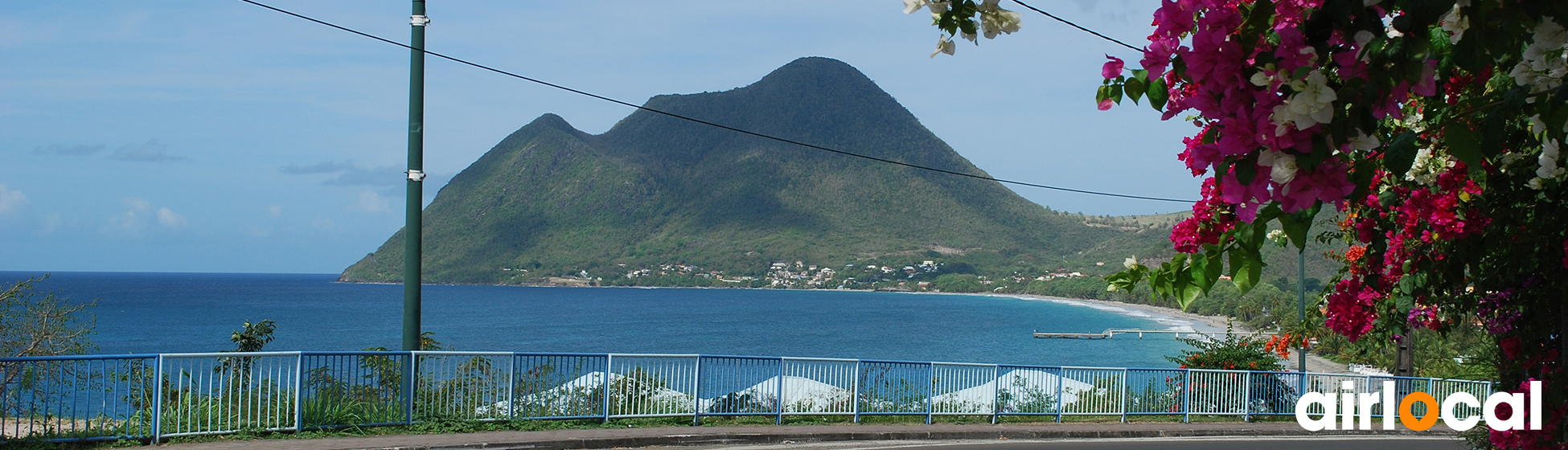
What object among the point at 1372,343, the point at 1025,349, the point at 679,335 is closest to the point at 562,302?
the point at 679,335

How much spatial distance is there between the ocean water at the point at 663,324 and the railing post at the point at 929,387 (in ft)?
175

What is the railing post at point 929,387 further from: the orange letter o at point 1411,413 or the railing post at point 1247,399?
the orange letter o at point 1411,413

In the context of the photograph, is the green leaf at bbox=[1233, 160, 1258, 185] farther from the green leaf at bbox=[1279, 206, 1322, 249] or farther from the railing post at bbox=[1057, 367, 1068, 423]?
the railing post at bbox=[1057, 367, 1068, 423]

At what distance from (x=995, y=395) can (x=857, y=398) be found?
2261mm

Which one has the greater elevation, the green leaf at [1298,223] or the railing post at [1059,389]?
the green leaf at [1298,223]

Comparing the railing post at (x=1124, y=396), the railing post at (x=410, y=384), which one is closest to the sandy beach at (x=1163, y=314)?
the railing post at (x=1124, y=396)

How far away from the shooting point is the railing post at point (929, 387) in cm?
1647

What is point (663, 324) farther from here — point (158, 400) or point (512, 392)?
point (158, 400)

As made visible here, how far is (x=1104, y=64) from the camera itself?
7.47 feet

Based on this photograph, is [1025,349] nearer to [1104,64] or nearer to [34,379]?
[34,379]

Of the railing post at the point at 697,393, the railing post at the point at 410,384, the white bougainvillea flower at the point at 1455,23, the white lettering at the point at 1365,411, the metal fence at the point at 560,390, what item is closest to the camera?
the white bougainvillea flower at the point at 1455,23

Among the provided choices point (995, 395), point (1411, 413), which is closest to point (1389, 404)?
point (1411, 413)

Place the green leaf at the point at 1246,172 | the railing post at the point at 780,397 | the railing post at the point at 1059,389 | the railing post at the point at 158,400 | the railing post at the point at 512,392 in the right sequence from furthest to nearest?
1. the railing post at the point at 1059,389
2. the railing post at the point at 780,397
3. the railing post at the point at 512,392
4. the railing post at the point at 158,400
5. the green leaf at the point at 1246,172

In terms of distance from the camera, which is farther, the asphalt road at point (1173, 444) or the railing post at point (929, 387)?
the railing post at point (929, 387)
